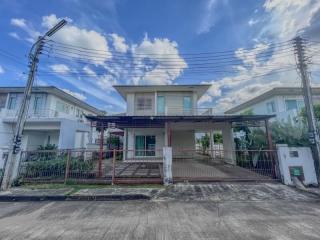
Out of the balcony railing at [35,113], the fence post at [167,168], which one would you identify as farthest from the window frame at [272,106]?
the balcony railing at [35,113]

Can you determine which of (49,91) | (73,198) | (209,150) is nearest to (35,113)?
(49,91)

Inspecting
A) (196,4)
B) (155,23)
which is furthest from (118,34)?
(196,4)

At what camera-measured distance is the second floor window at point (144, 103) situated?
15844 millimetres

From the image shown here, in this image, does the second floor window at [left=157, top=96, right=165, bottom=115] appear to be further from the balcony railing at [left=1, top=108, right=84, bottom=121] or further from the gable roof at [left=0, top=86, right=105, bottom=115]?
the balcony railing at [left=1, top=108, right=84, bottom=121]

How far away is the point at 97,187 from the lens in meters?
7.07

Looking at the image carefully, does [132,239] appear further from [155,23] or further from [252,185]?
[155,23]

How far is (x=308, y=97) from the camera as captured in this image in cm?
728

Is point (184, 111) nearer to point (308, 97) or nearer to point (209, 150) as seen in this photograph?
point (209, 150)

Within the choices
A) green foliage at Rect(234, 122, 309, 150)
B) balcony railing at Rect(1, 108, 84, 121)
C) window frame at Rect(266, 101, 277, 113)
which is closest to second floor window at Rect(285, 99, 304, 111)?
window frame at Rect(266, 101, 277, 113)

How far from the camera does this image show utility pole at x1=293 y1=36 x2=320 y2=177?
6.97 meters

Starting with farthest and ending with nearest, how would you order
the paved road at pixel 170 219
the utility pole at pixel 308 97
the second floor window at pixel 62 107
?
the second floor window at pixel 62 107 → the utility pole at pixel 308 97 → the paved road at pixel 170 219

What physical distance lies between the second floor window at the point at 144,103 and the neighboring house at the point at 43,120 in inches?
198

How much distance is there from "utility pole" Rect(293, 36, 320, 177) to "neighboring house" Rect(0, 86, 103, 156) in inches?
573

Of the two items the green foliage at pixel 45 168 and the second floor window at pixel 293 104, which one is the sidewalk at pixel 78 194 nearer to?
the green foliage at pixel 45 168
